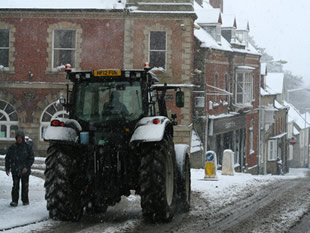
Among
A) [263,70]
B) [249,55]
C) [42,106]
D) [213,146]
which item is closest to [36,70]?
[42,106]

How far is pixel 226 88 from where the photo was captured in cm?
3628

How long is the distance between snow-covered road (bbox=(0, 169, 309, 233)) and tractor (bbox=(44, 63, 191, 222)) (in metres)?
0.46

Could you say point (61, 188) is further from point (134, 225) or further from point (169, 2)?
point (169, 2)

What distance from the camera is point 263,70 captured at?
46.2m

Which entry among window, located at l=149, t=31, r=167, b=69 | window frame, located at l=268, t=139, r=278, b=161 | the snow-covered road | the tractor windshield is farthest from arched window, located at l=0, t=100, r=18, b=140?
window frame, located at l=268, t=139, r=278, b=161

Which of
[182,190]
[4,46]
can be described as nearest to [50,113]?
[4,46]

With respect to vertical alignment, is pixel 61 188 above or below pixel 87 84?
below

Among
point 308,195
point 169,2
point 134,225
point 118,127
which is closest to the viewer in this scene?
point 134,225

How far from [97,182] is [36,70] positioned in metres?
19.3

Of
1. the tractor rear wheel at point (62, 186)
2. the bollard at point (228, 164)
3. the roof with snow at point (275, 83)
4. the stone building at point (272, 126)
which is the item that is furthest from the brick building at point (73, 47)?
the roof with snow at point (275, 83)

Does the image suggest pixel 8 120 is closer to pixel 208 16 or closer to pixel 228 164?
pixel 228 164

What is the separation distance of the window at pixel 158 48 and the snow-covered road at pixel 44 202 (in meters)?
8.46

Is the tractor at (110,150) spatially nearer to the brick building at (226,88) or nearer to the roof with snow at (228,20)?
the brick building at (226,88)

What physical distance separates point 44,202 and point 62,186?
3.12 meters
